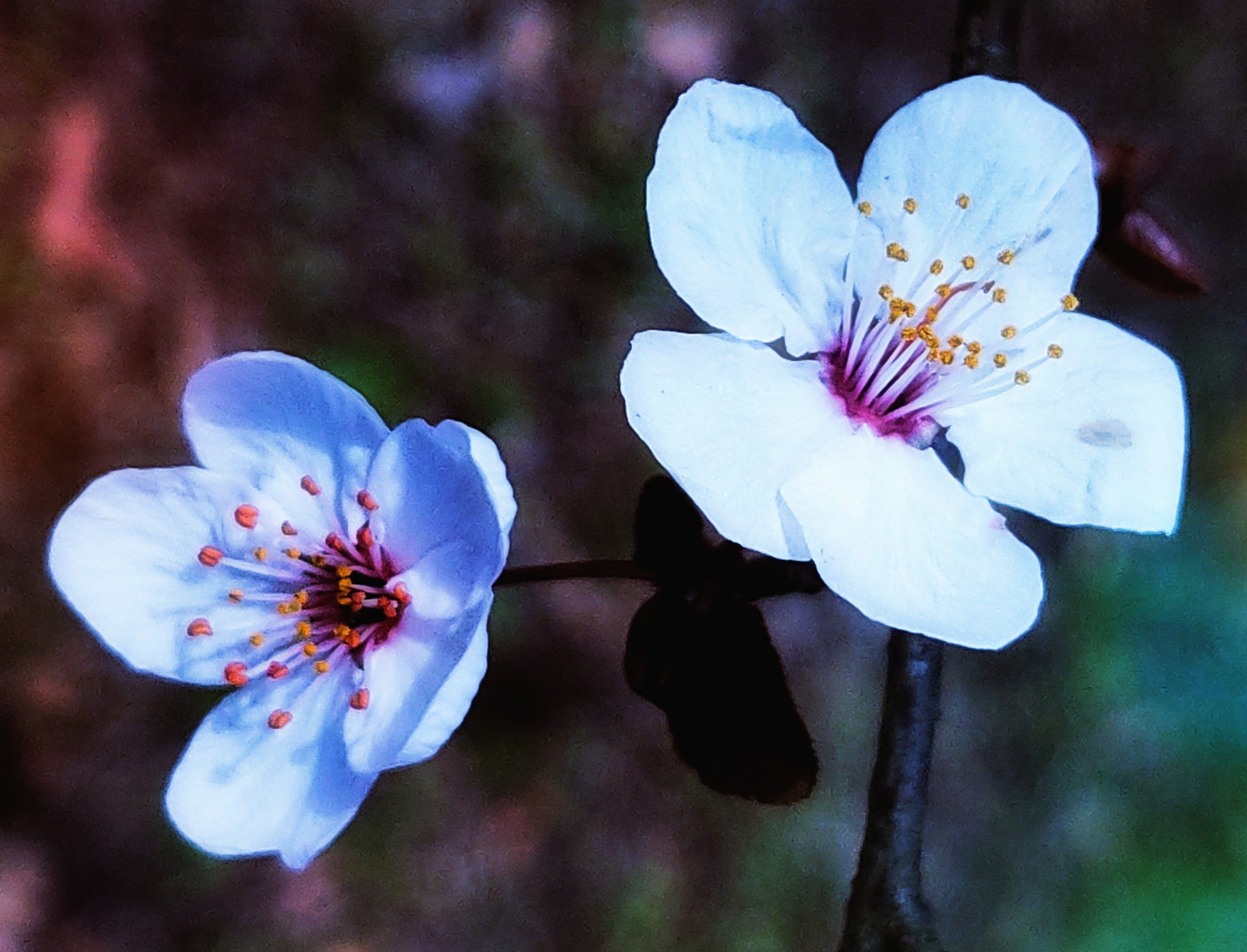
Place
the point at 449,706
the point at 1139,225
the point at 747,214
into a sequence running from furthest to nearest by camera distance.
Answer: the point at 1139,225
the point at 747,214
the point at 449,706

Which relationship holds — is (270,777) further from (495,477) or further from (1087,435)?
(1087,435)

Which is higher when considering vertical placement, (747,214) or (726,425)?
(747,214)

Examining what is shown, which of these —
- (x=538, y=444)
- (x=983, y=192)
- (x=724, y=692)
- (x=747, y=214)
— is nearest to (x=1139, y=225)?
(x=983, y=192)

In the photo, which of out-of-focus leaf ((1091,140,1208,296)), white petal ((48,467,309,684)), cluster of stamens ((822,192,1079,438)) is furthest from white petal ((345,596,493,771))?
out-of-focus leaf ((1091,140,1208,296))

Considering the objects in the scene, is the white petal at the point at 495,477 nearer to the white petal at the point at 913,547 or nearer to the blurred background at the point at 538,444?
the white petal at the point at 913,547

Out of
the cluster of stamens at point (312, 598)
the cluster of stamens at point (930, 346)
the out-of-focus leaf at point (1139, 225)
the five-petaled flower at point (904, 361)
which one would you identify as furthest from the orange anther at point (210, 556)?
the out-of-focus leaf at point (1139, 225)
